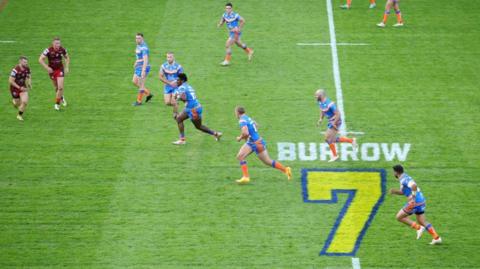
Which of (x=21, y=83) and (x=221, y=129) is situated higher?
(x=21, y=83)

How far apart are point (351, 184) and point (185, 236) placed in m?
4.85

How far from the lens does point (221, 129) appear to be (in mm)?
25688

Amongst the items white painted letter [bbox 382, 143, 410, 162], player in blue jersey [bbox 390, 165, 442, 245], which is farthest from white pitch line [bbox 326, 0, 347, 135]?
player in blue jersey [bbox 390, 165, 442, 245]

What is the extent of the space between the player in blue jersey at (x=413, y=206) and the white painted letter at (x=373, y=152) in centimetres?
409

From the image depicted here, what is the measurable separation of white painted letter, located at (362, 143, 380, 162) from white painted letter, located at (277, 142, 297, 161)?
1.90 m

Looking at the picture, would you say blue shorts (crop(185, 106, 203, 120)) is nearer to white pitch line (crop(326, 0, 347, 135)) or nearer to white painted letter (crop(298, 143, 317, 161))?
white painted letter (crop(298, 143, 317, 161))

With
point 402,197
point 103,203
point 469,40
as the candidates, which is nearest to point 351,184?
point 402,197

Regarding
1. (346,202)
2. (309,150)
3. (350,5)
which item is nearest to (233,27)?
(309,150)

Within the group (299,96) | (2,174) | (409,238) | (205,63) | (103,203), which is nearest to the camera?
(409,238)

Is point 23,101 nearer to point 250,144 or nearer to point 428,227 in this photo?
point 250,144

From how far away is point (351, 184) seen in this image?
22.4 meters

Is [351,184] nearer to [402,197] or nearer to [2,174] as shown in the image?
[402,197]

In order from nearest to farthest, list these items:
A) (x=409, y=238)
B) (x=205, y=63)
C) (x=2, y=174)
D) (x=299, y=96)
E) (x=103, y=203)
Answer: (x=409, y=238), (x=103, y=203), (x=2, y=174), (x=299, y=96), (x=205, y=63)

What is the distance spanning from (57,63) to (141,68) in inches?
101
